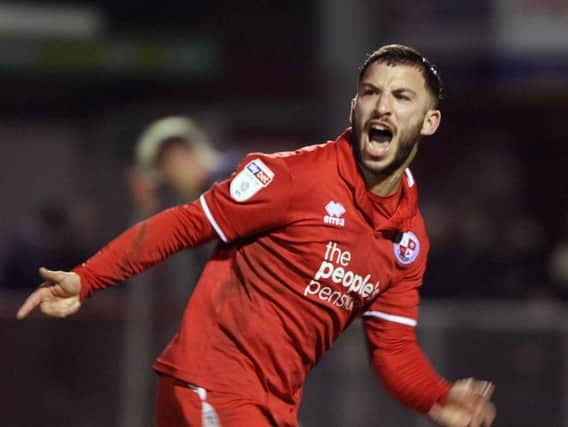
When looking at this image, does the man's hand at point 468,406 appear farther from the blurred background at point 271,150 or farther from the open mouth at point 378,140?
the blurred background at point 271,150

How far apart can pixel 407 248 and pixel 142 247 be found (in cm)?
96

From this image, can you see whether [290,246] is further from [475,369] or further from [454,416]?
[475,369]

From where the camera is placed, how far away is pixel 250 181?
17.6 feet

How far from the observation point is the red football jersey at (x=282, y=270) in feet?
17.8

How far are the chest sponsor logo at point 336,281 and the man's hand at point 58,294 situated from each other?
80cm

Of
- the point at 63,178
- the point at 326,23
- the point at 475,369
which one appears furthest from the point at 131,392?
the point at 63,178

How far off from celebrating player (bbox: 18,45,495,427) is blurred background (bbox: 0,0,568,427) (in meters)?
2.89

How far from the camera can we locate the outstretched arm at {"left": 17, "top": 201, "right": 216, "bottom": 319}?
534cm

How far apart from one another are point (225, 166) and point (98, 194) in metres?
8.13

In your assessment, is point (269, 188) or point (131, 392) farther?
point (131, 392)

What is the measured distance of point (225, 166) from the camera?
8.27m

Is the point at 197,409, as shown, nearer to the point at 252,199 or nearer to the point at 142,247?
the point at 142,247

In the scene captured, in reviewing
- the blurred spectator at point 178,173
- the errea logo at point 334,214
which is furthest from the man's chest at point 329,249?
the blurred spectator at point 178,173

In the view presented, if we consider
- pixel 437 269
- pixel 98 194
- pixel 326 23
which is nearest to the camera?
pixel 437 269
